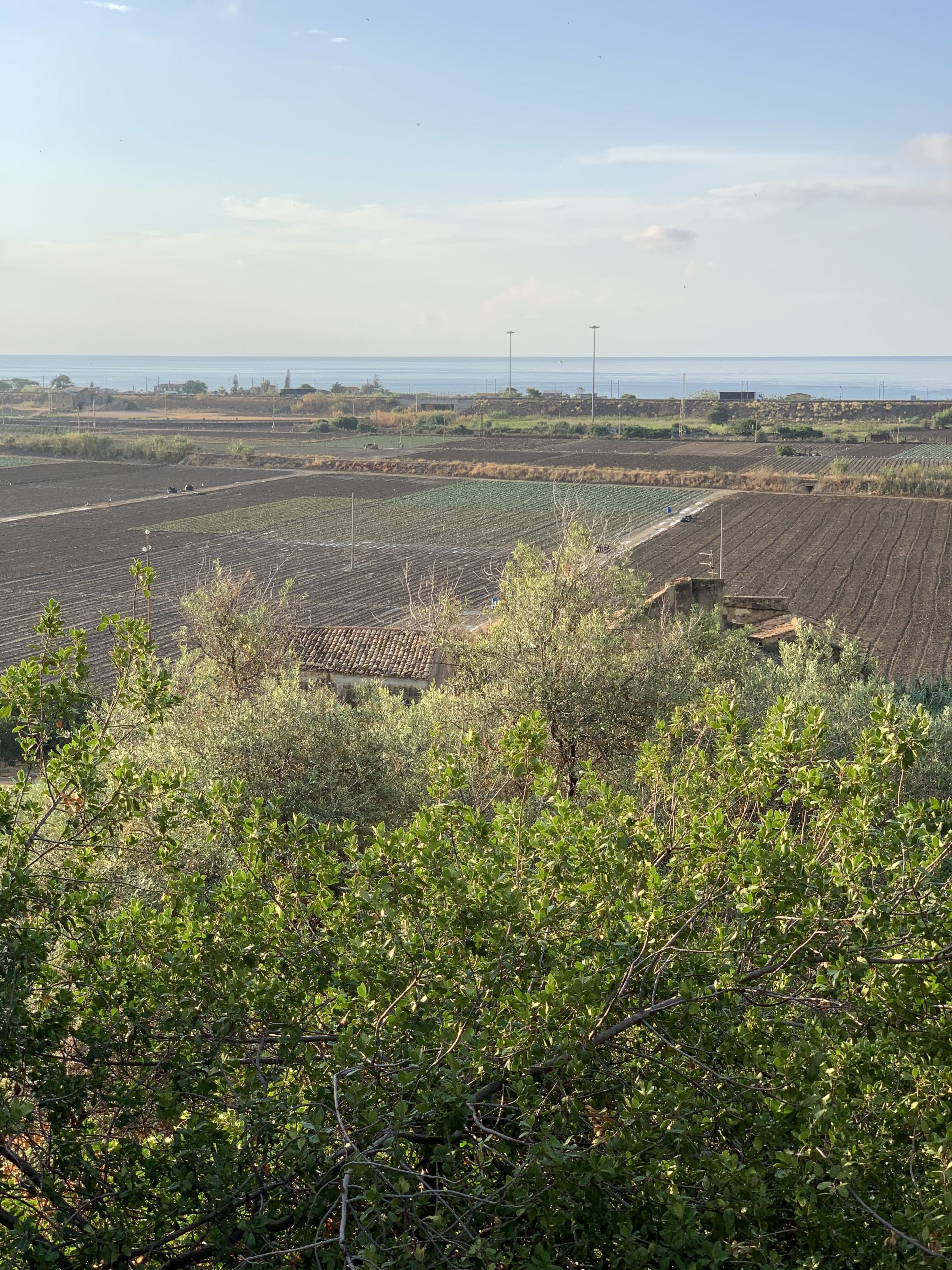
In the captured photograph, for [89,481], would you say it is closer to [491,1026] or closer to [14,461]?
[14,461]

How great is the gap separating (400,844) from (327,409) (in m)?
188

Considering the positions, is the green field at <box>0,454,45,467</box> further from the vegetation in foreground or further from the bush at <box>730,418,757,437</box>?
the vegetation in foreground

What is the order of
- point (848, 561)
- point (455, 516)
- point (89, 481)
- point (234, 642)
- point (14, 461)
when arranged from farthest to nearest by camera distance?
point (14, 461), point (89, 481), point (455, 516), point (848, 561), point (234, 642)

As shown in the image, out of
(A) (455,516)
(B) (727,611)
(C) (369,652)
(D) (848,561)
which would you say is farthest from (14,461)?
(B) (727,611)

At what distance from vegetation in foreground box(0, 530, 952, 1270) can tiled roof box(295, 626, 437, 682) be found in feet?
71.2

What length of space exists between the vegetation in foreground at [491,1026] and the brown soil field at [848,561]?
3192 cm

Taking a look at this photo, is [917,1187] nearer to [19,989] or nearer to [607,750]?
[19,989]

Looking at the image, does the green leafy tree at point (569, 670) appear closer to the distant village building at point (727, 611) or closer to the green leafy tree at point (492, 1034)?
the distant village building at point (727, 611)

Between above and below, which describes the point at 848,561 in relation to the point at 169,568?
above

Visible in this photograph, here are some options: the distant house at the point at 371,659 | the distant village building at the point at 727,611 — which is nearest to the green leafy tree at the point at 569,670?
the distant village building at the point at 727,611

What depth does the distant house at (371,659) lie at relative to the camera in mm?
29891

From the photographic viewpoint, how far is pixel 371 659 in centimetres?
3119

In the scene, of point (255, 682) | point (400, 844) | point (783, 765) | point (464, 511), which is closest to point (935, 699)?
point (255, 682)

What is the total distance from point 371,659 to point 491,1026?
83.3 ft
